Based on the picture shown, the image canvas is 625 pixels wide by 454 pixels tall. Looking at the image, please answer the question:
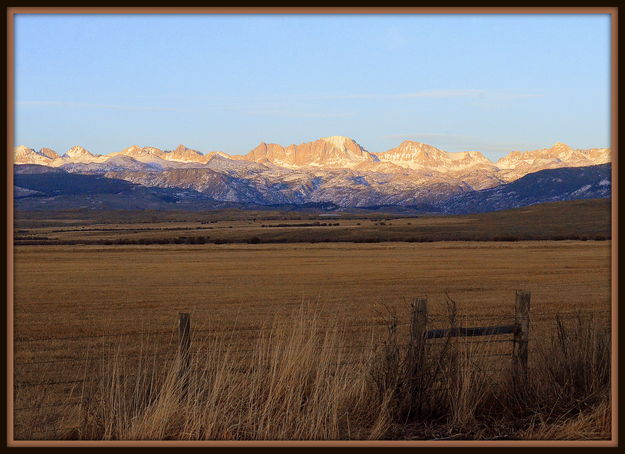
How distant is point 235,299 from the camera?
32188 millimetres

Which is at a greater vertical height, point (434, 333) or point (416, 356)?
point (434, 333)

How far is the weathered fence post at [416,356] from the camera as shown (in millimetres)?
10008

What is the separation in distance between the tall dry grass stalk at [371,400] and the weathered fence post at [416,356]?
0.05 feet

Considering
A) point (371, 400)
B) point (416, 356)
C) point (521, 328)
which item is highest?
point (521, 328)

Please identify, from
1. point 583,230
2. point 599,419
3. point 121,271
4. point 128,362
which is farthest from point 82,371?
point 583,230

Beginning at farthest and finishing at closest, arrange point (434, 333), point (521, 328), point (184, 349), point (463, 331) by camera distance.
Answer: point (463, 331)
point (521, 328)
point (184, 349)
point (434, 333)

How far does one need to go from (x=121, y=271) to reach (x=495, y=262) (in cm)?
2648

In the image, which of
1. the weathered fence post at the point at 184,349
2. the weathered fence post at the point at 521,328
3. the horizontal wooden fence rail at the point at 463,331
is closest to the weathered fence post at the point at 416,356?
the horizontal wooden fence rail at the point at 463,331

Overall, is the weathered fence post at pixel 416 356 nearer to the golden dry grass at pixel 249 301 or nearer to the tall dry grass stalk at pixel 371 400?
the tall dry grass stalk at pixel 371 400

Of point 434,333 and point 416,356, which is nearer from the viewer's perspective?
point 416,356

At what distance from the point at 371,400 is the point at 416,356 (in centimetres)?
79

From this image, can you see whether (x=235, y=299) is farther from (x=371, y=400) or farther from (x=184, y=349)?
(x=371, y=400)

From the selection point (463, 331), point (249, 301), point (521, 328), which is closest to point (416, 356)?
point (463, 331)

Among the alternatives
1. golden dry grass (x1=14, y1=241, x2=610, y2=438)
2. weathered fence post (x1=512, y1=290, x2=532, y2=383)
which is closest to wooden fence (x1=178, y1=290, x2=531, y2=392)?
weathered fence post (x1=512, y1=290, x2=532, y2=383)
